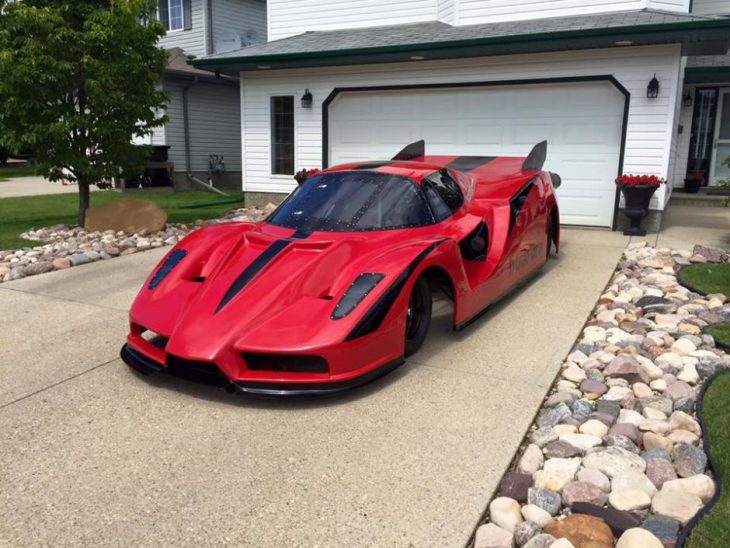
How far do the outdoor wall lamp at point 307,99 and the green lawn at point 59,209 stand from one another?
8.45 feet

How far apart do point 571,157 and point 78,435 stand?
8.49 m

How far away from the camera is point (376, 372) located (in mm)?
3393

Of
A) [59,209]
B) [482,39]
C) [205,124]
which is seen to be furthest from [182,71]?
[482,39]

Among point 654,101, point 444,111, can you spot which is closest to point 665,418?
point 654,101

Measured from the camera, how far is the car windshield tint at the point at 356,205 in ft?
14.0

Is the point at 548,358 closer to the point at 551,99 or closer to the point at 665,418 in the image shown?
the point at 665,418

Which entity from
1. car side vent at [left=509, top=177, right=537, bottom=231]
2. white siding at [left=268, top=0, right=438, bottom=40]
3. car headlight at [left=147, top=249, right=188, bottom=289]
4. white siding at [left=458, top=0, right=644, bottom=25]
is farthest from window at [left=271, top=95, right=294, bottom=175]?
car headlight at [left=147, top=249, right=188, bottom=289]

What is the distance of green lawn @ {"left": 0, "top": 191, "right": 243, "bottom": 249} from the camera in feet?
31.6

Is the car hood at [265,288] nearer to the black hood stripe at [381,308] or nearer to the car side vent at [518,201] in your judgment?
the black hood stripe at [381,308]

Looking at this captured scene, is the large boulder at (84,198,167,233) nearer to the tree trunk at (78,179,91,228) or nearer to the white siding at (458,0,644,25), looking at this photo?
the tree trunk at (78,179,91,228)

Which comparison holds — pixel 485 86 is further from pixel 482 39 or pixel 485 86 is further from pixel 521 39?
pixel 521 39

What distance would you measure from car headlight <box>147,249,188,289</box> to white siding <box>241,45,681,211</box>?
720cm

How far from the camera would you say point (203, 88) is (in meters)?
18.6

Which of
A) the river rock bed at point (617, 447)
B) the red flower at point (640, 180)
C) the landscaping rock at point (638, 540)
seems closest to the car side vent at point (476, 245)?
the river rock bed at point (617, 447)
